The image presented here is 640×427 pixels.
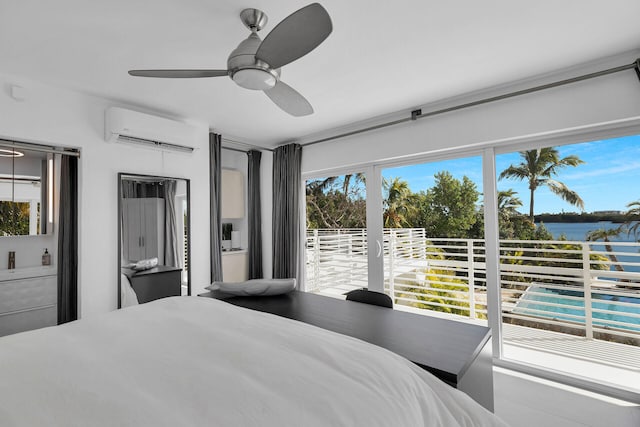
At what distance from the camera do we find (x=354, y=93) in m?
2.62

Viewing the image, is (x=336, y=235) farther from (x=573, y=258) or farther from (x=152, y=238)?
(x=573, y=258)

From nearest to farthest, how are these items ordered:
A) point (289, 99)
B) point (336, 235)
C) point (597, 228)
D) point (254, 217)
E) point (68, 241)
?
point (289, 99) → point (597, 228) → point (68, 241) → point (336, 235) → point (254, 217)

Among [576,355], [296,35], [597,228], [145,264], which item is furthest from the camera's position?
[145,264]

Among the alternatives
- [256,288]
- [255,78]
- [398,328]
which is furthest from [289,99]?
[398,328]

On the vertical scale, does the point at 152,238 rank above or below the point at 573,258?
above

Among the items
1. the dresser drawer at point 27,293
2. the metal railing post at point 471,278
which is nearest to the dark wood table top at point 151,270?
the dresser drawer at point 27,293

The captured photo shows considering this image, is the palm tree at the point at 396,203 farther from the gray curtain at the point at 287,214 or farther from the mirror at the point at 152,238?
the mirror at the point at 152,238

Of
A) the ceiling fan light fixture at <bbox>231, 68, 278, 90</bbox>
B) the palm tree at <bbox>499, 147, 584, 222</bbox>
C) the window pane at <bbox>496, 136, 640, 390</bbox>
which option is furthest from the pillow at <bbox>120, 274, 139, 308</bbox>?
the palm tree at <bbox>499, 147, 584, 222</bbox>

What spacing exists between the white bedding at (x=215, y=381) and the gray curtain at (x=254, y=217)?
2.90 m

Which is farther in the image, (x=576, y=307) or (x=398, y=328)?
(x=576, y=307)

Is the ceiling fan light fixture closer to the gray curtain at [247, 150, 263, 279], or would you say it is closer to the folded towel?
the folded towel

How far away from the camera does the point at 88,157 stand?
2.58 m

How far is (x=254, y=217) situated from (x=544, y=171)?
322 centimetres

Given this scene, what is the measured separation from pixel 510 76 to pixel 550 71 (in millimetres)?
250
